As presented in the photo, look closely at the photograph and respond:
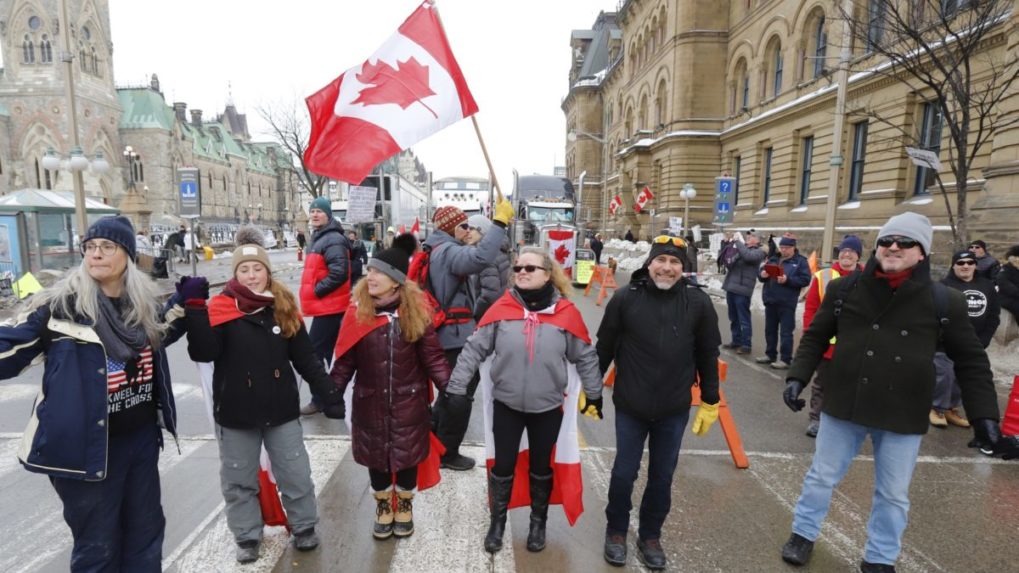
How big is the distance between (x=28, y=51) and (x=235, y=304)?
79024 mm

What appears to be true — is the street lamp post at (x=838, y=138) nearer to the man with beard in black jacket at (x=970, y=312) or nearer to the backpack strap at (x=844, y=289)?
the man with beard in black jacket at (x=970, y=312)

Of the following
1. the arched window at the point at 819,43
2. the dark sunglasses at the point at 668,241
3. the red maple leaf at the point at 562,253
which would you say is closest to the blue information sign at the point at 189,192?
the red maple leaf at the point at 562,253

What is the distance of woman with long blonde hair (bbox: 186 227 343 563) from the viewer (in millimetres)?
3059

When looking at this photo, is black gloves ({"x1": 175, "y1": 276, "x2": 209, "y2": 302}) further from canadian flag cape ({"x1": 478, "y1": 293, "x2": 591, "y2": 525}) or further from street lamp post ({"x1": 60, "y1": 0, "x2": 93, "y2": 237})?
street lamp post ({"x1": 60, "y1": 0, "x2": 93, "y2": 237})

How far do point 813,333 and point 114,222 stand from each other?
3923 mm

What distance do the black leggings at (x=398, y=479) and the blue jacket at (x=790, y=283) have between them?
644 centimetres

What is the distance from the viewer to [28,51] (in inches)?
2302

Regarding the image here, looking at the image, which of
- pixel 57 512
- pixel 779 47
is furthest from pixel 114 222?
pixel 779 47

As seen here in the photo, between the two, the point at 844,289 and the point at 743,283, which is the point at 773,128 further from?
the point at 844,289

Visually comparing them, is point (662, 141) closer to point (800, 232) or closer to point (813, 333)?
point (800, 232)

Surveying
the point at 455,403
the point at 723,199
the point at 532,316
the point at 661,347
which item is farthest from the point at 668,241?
the point at 723,199

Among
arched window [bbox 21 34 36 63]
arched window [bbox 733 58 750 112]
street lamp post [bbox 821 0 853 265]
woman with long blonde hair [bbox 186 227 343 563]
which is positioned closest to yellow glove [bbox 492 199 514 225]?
woman with long blonde hair [bbox 186 227 343 563]

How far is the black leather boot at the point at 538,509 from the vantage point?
11.1 ft

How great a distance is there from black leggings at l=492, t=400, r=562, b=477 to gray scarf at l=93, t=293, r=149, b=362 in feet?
6.25
